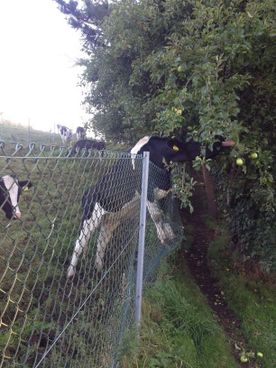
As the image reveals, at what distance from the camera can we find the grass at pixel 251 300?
13.3 feet

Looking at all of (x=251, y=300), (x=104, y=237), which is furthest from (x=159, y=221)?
(x=104, y=237)

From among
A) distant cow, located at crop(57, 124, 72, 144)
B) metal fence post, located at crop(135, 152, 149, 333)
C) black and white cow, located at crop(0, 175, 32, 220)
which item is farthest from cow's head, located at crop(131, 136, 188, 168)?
distant cow, located at crop(57, 124, 72, 144)

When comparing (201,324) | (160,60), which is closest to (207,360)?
(201,324)

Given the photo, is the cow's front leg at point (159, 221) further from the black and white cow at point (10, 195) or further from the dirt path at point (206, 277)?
the black and white cow at point (10, 195)

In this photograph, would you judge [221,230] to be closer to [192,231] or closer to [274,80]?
[192,231]

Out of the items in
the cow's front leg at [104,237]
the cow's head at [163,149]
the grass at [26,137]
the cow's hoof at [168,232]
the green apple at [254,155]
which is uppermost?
the green apple at [254,155]

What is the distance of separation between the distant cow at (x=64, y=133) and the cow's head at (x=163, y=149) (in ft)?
26.5

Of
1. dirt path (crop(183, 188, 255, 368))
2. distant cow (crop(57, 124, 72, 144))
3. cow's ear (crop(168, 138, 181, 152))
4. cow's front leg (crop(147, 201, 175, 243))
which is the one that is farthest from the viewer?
distant cow (crop(57, 124, 72, 144))

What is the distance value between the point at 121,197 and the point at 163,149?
174 cm

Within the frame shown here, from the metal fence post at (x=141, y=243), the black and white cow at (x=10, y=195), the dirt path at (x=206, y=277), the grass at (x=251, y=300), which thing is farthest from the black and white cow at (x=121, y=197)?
the grass at (x=251, y=300)

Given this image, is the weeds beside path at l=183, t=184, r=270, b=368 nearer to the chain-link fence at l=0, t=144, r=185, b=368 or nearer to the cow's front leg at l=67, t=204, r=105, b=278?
the chain-link fence at l=0, t=144, r=185, b=368

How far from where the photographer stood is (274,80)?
398 cm

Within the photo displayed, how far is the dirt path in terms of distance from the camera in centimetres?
421

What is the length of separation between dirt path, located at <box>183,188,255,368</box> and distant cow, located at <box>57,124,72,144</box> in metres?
5.97
